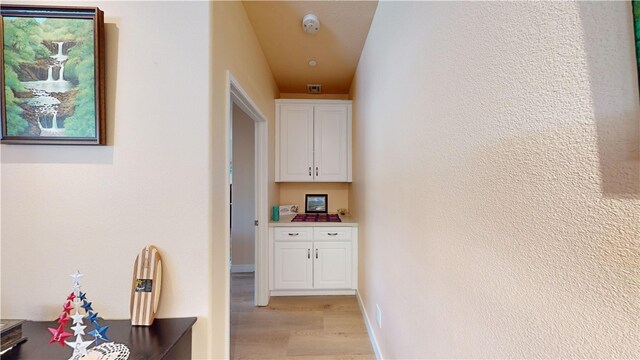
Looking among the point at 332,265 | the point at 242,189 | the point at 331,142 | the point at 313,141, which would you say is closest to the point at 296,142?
the point at 313,141

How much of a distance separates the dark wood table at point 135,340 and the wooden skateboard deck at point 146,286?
0.05m

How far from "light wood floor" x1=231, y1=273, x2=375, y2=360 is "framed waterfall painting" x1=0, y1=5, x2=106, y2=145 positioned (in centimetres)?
187

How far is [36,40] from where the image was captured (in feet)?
3.79

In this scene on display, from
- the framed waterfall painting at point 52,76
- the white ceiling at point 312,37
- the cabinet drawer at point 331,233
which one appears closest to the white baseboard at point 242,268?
the cabinet drawer at point 331,233

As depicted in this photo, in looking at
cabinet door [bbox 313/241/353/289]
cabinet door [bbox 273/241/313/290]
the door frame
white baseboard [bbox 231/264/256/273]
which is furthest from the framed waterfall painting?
white baseboard [bbox 231/264/256/273]

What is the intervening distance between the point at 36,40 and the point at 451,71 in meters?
1.86

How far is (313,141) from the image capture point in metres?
3.17

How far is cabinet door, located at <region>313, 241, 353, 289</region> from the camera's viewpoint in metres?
2.77

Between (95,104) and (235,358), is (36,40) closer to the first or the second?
(95,104)

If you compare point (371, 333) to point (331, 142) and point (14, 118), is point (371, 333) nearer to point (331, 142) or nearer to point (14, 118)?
point (331, 142)

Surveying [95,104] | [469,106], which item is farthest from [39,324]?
[469,106]

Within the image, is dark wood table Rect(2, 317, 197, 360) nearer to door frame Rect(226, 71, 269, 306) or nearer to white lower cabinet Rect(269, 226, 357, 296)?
door frame Rect(226, 71, 269, 306)

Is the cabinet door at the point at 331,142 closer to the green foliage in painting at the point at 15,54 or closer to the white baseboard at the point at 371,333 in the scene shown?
the white baseboard at the point at 371,333

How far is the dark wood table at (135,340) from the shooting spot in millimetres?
943
